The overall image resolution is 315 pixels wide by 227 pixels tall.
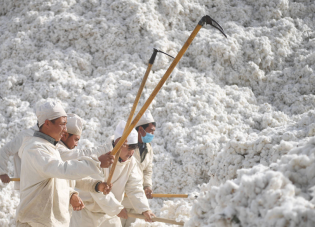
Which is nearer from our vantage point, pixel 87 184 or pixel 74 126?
pixel 87 184

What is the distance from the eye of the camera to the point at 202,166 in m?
4.07

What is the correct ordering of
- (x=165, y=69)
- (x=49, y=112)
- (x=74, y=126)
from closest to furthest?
1. (x=49, y=112)
2. (x=74, y=126)
3. (x=165, y=69)

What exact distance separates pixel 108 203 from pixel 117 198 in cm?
31

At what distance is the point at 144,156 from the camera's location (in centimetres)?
369

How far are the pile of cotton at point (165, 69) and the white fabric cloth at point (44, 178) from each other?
1.49 m

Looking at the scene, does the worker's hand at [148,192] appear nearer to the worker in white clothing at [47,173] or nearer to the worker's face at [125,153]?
the worker's face at [125,153]

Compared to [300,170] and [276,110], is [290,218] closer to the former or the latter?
[300,170]

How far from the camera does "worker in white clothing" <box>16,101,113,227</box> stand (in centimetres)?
212

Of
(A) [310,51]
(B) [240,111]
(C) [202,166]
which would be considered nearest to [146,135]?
(C) [202,166]

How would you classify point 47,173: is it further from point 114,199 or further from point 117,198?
point 117,198

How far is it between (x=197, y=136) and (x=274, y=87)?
174cm

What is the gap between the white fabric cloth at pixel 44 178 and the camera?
211 cm

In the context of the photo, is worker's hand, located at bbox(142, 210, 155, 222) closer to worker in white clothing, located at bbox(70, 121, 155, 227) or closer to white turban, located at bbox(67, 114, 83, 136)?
worker in white clothing, located at bbox(70, 121, 155, 227)

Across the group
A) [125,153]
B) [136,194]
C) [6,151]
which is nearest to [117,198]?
[136,194]
